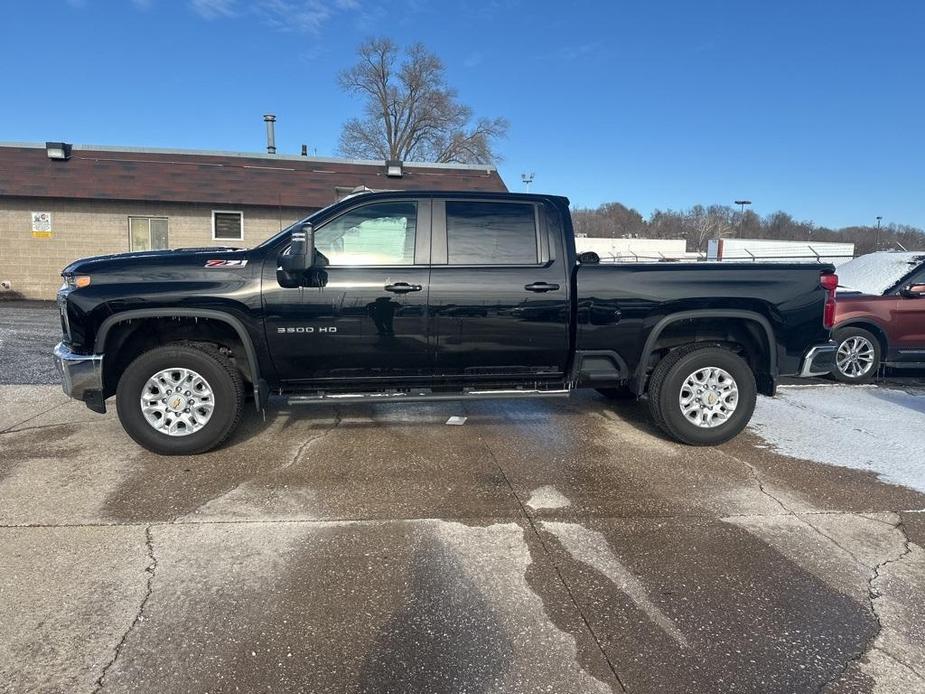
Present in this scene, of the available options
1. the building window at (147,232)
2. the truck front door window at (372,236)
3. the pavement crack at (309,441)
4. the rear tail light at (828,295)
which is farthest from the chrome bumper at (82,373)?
the building window at (147,232)

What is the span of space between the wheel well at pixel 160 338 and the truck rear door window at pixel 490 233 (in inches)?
73.9

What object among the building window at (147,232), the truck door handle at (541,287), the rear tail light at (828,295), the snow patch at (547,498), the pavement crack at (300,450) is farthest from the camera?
the building window at (147,232)

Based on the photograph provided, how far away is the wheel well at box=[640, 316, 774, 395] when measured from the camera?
16.3 ft

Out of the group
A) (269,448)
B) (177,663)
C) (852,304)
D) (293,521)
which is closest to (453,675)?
(177,663)

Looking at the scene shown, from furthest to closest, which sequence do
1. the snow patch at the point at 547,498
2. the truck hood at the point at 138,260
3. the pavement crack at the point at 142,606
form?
the truck hood at the point at 138,260
the snow patch at the point at 547,498
the pavement crack at the point at 142,606

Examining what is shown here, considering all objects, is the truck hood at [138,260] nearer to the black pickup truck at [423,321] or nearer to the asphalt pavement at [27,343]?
the black pickup truck at [423,321]

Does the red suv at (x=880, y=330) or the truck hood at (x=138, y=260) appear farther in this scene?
the red suv at (x=880, y=330)

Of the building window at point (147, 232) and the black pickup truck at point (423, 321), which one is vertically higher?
the building window at point (147, 232)

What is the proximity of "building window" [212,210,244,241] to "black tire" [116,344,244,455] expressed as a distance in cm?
1455

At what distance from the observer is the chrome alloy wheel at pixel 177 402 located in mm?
4465

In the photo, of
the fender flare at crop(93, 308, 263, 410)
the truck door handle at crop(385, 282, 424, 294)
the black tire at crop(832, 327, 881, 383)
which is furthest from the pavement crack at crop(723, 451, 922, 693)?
the black tire at crop(832, 327, 881, 383)

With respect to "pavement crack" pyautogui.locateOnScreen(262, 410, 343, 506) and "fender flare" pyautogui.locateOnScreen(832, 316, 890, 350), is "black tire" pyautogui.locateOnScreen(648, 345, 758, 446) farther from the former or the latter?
"fender flare" pyautogui.locateOnScreen(832, 316, 890, 350)

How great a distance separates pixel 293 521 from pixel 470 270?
2321 mm

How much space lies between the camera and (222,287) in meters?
4.40
